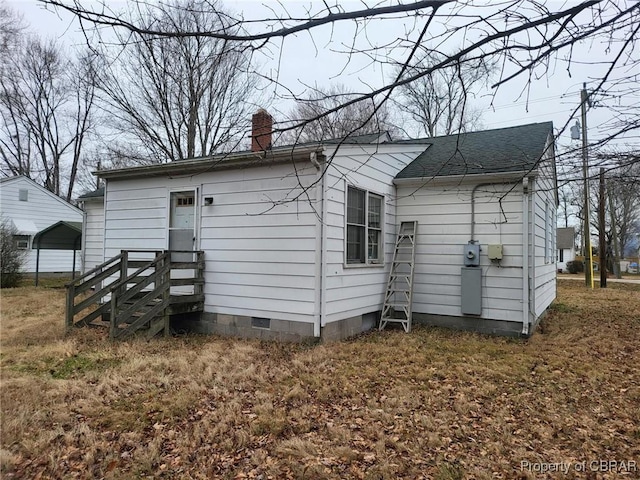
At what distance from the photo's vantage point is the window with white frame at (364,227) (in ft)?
21.9

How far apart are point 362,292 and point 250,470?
173 inches

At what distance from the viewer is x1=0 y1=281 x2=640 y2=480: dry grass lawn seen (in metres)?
2.83

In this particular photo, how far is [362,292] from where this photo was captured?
6902mm

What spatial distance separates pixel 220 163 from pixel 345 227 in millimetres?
2349

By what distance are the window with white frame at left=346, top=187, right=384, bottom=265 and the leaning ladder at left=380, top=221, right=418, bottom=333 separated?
1.76ft

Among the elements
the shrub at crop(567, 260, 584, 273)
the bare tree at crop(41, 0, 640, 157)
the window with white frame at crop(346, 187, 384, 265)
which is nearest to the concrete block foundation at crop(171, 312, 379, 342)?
the window with white frame at crop(346, 187, 384, 265)

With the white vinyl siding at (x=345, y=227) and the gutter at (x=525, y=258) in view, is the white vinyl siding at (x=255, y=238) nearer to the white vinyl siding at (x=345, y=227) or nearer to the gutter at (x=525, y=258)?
the white vinyl siding at (x=345, y=227)

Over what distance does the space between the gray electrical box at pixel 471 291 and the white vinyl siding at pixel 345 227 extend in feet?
4.81

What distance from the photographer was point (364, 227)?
22.9ft

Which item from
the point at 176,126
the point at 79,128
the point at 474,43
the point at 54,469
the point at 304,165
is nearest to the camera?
the point at 474,43

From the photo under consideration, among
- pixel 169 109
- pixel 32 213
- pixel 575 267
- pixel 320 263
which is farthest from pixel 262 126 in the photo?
pixel 575 267

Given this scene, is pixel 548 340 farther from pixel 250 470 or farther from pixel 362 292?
pixel 250 470

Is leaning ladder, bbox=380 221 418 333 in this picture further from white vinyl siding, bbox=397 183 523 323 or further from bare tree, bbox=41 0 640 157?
bare tree, bbox=41 0 640 157

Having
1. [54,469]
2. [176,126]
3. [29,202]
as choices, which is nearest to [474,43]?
[54,469]
